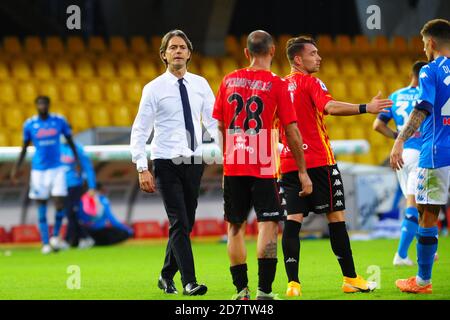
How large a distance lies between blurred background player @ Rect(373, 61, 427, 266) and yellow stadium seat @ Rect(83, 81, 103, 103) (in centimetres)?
1152

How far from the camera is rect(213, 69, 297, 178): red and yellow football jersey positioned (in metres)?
6.80

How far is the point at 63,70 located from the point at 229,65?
3.80 m

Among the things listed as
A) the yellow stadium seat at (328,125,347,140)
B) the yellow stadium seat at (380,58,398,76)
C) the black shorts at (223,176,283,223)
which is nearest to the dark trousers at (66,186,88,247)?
the yellow stadium seat at (328,125,347,140)

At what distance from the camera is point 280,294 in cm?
768

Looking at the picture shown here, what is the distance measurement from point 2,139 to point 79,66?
3676 millimetres

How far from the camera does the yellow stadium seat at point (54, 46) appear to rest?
2241 centimetres

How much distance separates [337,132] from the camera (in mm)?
21000

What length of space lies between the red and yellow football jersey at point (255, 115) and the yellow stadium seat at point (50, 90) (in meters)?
14.5

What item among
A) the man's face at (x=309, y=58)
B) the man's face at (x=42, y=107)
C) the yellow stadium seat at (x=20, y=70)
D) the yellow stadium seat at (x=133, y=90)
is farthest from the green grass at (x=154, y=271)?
the yellow stadium seat at (x=20, y=70)

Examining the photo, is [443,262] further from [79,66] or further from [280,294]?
[79,66]

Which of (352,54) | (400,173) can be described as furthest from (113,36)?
(400,173)

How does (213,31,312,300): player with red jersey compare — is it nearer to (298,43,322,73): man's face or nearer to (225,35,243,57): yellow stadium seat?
(298,43,322,73): man's face

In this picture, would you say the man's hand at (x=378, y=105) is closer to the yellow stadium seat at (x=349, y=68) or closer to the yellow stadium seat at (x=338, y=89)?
the yellow stadium seat at (x=338, y=89)

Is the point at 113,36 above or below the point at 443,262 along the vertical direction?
above
